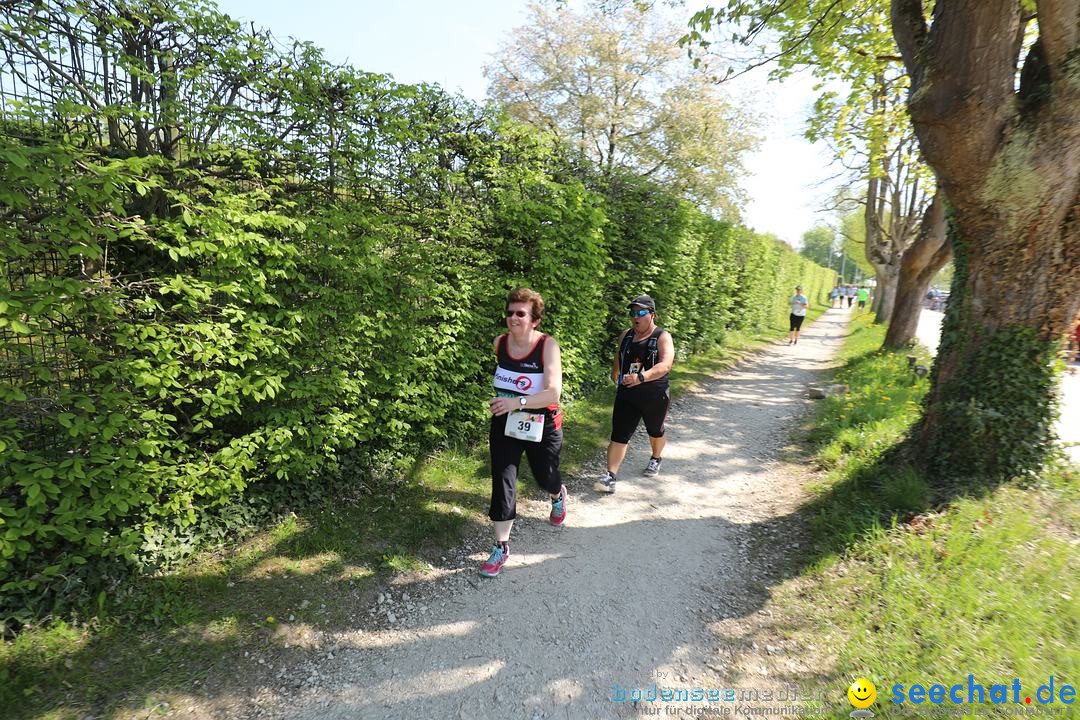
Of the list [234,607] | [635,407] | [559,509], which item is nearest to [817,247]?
[635,407]

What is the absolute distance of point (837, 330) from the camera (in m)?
25.3

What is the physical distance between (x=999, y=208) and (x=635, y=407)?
3.44 m

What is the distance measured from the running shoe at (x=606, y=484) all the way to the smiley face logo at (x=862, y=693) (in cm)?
287

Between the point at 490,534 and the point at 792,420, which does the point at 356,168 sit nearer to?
the point at 490,534

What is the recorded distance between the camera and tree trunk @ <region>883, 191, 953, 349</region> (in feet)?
36.6

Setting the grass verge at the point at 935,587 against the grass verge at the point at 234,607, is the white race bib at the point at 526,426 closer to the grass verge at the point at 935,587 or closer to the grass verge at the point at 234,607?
the grass verge at the point at 234,607

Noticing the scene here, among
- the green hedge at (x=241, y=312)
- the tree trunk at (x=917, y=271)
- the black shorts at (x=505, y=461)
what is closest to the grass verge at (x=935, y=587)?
the black shorts at (x=505, y=461)

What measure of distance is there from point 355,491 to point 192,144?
114 inches

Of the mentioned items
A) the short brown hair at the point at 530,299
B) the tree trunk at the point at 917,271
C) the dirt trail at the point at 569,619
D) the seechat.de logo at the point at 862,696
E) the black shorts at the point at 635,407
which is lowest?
the dirt trail at the point at 569,619

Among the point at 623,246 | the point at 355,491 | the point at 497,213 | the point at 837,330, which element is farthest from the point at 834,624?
the point at 837,330

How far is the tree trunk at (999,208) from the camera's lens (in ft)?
12.9

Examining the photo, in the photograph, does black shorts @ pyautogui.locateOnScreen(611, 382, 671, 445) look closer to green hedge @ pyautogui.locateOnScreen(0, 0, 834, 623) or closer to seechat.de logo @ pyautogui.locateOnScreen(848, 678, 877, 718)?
green hedge @ pyautogui.locateOnScreen(0, 0, 834, 623)

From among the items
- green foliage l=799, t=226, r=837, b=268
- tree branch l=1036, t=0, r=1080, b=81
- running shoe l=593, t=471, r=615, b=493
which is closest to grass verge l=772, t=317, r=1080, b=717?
running shoe l=593, t=471, r=615, b=493

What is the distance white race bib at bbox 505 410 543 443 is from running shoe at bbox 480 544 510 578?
0.91 metres
